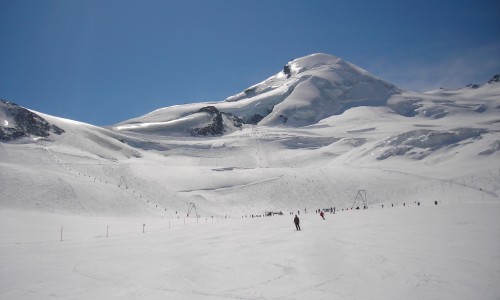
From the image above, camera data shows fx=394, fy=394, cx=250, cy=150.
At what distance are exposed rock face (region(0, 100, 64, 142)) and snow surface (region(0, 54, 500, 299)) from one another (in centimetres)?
261

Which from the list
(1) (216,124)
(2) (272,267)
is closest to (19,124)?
(1) (216,124)

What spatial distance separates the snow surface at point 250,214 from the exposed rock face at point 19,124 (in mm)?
2606

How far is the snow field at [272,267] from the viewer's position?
37.9 feet

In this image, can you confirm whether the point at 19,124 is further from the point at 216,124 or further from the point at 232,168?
the point at 216,124

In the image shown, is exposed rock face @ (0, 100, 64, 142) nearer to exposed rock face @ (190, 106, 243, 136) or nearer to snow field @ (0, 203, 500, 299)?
exposed rock face @ (190, 106, 243, 136)

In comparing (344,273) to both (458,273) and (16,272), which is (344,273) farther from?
(16,272)

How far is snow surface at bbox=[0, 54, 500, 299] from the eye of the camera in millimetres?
12664

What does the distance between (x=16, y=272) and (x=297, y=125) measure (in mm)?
174698

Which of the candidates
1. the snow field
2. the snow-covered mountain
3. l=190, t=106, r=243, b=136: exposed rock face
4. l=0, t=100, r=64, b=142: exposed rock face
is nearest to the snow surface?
the snow field

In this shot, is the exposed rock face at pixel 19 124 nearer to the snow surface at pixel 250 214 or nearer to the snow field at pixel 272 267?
the snow surface at pixel 250 214

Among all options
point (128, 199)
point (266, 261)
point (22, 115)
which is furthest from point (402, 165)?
point (22, 115)

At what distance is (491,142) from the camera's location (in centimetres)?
8094

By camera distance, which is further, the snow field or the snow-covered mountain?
the snow-covered mountain

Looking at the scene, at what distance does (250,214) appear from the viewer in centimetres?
6322
